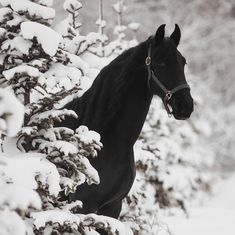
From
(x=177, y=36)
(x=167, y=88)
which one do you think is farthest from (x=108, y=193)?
(x=177, y=36)

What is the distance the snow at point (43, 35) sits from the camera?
3131mm

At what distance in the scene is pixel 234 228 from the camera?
30.8 ft

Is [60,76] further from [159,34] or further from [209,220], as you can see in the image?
[209,220]

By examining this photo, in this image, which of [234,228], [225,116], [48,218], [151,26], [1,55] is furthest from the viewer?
[151,26]

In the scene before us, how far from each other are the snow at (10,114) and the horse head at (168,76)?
2391mm

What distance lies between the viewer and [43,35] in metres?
3.17

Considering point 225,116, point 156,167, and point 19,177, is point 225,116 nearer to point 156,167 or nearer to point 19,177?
point 156,167

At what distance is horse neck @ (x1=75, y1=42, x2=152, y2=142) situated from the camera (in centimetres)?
446

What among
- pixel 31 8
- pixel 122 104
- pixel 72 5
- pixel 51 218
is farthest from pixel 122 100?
pixel 51 218

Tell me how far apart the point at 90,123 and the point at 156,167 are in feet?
21.6

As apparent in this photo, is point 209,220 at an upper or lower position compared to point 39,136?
lower

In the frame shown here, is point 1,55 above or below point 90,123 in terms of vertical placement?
above

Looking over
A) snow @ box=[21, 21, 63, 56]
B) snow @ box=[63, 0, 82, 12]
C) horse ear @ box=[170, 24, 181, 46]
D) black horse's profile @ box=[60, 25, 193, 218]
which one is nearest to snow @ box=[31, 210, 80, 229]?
snow @ box=[21, 21, 63, 56]

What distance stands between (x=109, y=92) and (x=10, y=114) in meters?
2.48
